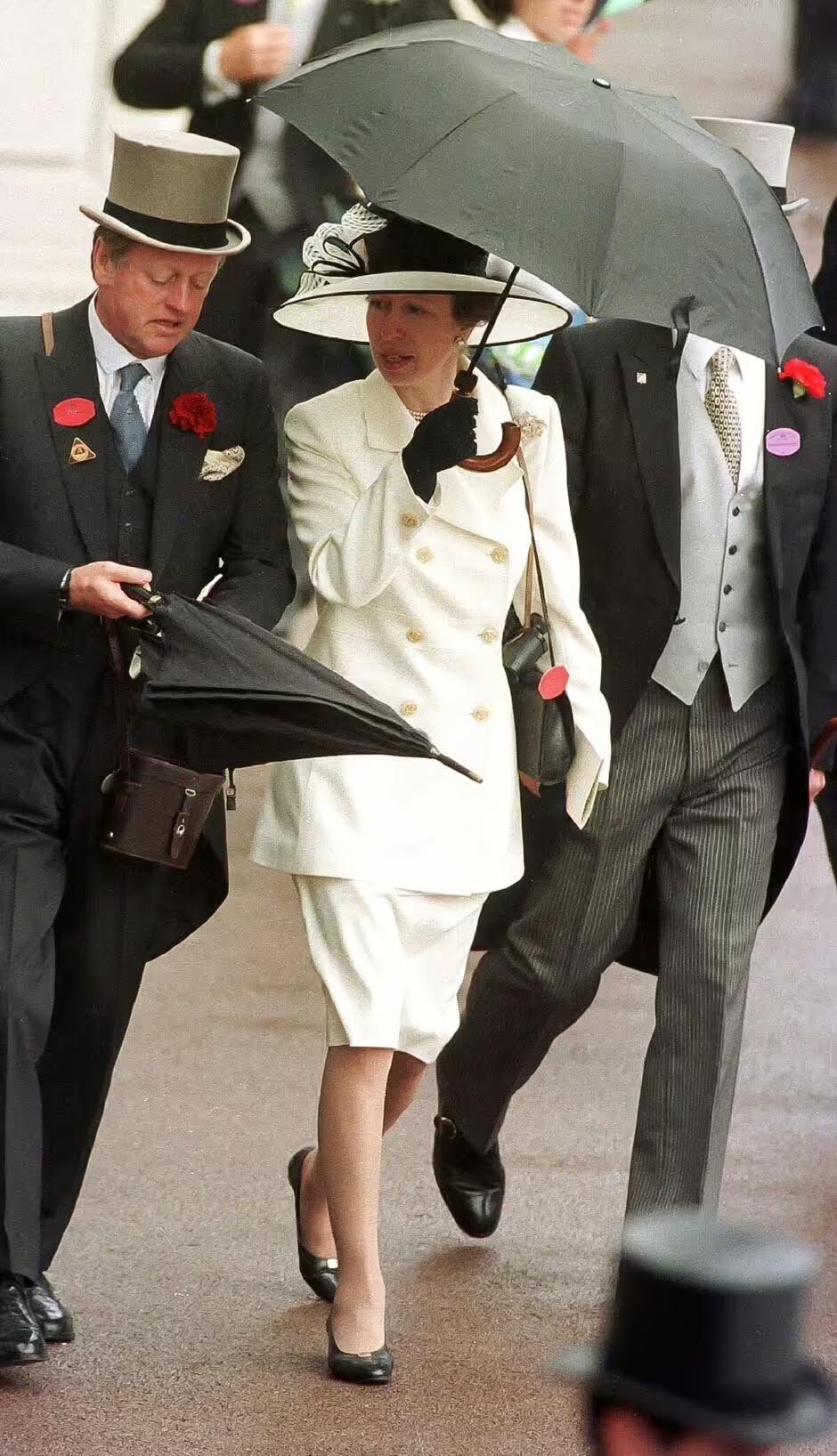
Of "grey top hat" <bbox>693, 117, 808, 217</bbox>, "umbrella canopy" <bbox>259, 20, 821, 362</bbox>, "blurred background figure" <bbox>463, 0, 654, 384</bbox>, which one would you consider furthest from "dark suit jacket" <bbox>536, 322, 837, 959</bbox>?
"blurred background figure" <bbox>463, 0, 654, 384</bbox>

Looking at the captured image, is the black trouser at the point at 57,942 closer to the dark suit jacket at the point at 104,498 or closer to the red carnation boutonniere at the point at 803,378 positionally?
the dark suit jacket at the point at 104,498

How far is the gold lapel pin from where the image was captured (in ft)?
12.8

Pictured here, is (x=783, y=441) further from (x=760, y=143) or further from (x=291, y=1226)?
(x=291, y=1226)

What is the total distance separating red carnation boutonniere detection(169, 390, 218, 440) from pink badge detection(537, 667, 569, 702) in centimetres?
72

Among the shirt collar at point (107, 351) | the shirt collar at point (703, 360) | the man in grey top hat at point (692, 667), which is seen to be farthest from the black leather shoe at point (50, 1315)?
the shirt collar at point (703, 360)

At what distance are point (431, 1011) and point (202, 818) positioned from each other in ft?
1.79

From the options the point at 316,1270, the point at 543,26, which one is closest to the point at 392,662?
the point at 316,1270

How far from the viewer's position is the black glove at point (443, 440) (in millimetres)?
3797

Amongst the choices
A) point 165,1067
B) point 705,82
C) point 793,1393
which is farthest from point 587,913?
point 705,82

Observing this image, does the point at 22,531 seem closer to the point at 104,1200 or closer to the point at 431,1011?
the point at 431,1011

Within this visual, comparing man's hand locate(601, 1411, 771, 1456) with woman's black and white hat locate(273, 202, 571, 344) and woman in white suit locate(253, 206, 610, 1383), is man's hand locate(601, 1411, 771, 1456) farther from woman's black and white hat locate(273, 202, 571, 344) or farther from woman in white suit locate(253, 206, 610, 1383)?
woman's black and white hat locate(273, 202, 571, 344)

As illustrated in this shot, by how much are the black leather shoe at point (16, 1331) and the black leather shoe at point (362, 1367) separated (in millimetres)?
505

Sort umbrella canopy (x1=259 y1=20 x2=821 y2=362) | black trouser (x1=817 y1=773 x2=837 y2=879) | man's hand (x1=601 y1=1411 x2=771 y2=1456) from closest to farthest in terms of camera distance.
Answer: man's hand (x1=601 y1=1411 x2=771 y2=1456)
umbrella canopy (x1=259 y1=20 x2=821 y2=362)
black trouser (x1=817 y1=773 x2=837 y2=879)

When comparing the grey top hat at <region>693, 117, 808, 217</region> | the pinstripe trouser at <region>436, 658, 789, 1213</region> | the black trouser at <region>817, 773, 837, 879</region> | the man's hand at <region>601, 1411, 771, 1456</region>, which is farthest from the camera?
the black trouser at <region>817, 773, 837, 879</region>
